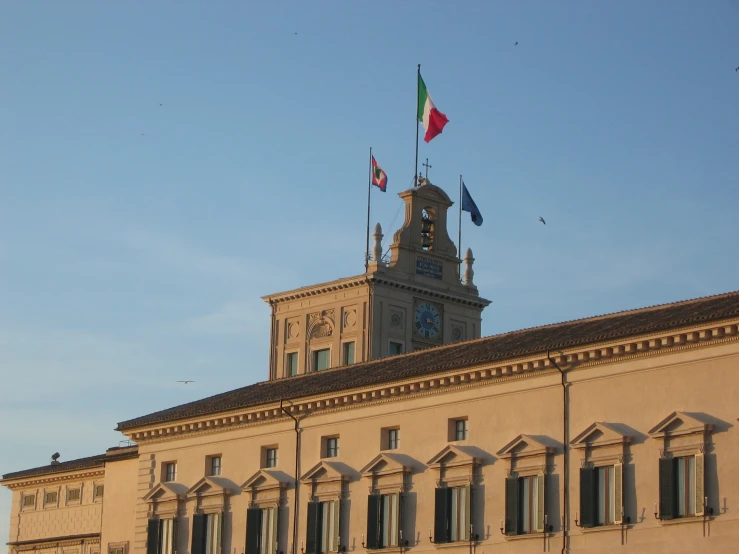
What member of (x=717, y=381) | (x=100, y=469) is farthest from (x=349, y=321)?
(x=717, y=381)

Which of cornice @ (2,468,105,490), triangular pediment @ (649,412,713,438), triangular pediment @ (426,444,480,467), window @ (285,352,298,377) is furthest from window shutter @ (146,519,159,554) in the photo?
window @ (285,352,298,377)

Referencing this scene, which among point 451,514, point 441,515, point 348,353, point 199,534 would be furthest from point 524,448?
point 348,353

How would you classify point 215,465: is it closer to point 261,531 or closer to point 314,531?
point 261,531

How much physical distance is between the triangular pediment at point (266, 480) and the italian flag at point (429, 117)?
25457 mm

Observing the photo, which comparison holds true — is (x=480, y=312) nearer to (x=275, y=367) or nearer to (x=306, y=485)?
(x=275, y=367)

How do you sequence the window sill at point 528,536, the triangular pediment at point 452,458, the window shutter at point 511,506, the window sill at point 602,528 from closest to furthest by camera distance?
1. the window sill at point 602,528
2. the window sill at point 528,536
3. the window shutter at point 511,506
4. the triangular pediment at point 452,458

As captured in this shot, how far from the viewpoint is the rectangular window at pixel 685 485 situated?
47.5 metres

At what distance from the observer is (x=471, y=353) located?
5762 centimetres

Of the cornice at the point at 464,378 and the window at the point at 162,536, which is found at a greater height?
the cornice at the point at 464,378

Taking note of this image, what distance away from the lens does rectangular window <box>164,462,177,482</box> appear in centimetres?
6600

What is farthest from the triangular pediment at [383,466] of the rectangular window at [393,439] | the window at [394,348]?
the window at [394,348]

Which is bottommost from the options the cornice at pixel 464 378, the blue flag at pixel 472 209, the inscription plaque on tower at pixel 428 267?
the cornice at pixel 464 378

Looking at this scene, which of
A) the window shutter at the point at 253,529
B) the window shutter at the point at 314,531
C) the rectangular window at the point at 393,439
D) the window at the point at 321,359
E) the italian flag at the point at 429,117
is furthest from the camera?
the window at the point at 321,359

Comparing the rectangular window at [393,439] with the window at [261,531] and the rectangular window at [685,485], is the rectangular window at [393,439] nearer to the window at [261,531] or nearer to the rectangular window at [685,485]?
the window at [261,531]
